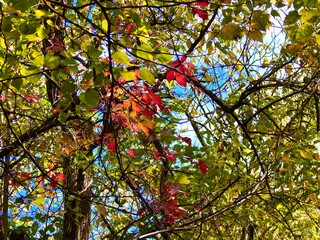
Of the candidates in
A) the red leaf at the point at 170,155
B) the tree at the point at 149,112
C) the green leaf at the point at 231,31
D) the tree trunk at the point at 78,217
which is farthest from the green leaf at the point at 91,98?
the tree trunk at the point at 78,217

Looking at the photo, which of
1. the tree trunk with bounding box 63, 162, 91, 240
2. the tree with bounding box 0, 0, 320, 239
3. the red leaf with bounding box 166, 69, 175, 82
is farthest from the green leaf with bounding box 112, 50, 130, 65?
the tree trunk with bounding box 63, 162, 91, 240

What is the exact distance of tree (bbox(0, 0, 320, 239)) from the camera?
2107 millimetres

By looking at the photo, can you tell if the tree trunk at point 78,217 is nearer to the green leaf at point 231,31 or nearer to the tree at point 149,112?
the tree at point 149,112

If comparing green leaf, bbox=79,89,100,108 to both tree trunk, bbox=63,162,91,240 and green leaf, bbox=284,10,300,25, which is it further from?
tree trunk, bbox=63,162,91,240

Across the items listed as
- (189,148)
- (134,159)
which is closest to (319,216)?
(189,148)

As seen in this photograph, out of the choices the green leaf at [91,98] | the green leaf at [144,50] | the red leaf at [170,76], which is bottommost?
the green leaf at [91,98]

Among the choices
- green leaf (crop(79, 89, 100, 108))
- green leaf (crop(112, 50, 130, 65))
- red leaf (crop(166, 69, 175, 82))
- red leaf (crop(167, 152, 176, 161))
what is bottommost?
green leaf (crop(79, 89, 100, 108))

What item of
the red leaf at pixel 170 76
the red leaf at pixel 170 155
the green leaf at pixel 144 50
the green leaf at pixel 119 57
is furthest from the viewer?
the red leaf at pixel 170 155

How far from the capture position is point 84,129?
3885 mm

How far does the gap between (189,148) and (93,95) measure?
7.19ft

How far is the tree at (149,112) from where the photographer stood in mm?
2107

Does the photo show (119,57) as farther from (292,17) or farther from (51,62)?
(292,17)

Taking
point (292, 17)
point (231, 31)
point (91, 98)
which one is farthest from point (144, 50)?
point (292, 17)

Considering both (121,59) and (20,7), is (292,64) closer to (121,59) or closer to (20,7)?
(121,59)
